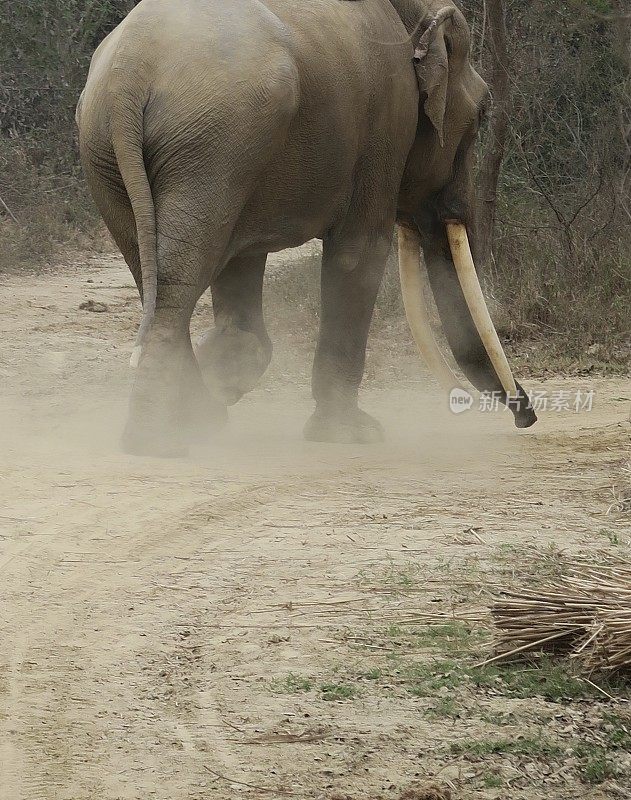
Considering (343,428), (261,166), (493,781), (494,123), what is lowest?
(343,428)

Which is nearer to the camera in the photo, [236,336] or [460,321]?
[236,336]

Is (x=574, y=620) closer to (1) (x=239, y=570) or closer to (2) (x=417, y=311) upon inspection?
(1) (x=239, y=570)

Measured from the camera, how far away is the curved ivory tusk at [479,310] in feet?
26.3

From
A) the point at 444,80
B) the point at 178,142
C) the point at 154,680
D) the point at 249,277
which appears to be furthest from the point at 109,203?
the point at 154,680

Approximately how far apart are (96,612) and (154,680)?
58 centimetres

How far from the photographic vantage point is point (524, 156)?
13039mm

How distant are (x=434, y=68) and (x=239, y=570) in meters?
3.73

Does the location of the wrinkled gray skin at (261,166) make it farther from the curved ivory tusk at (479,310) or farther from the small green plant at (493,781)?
the small green plant at (493,781)

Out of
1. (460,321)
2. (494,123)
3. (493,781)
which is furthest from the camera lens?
(494,123)

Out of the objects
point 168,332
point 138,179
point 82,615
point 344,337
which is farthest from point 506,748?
point 344,337

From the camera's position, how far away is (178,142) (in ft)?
21.2

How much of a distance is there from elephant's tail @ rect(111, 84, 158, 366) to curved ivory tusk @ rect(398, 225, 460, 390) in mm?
2272

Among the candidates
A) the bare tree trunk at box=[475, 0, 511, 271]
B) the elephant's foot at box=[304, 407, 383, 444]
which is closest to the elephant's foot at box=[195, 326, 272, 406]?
the elephant's foot at box=[304, 407, 383, 444]

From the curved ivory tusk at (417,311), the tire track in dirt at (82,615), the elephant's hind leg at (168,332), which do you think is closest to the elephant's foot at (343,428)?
the curved ivory tusk at (417,311)
